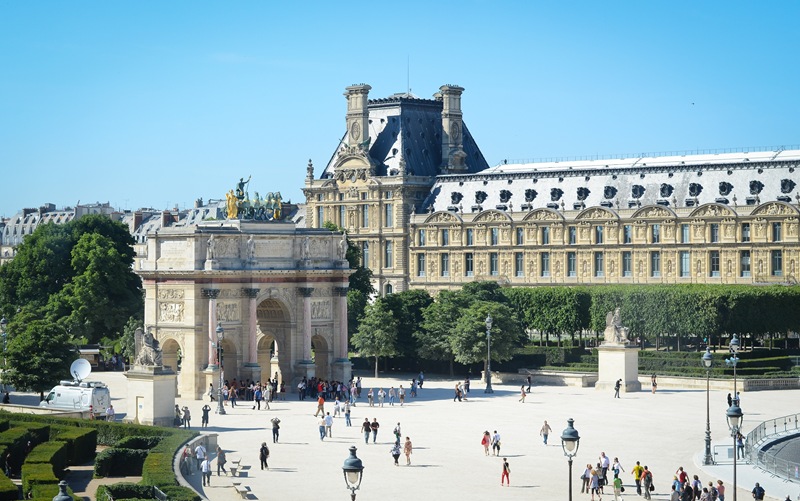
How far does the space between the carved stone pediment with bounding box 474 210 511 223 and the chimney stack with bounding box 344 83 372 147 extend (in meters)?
14.0

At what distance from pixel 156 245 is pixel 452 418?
784 inches

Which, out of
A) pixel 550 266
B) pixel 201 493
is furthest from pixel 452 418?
pixel 550 266

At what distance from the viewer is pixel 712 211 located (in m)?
126

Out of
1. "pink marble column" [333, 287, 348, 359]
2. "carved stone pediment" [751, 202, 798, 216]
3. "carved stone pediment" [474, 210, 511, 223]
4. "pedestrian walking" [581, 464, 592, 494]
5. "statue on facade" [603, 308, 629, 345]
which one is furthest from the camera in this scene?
"carved stone pediment" [474, 210, 511, 223]

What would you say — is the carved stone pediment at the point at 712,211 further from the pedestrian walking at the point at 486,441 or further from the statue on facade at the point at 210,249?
the pedestrian walking at the point at 486,441

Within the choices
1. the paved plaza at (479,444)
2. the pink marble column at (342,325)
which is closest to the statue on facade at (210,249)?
the paved plaza at (479,444)

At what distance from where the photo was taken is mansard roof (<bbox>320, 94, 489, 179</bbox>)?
14738cm

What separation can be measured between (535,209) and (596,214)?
5.90m

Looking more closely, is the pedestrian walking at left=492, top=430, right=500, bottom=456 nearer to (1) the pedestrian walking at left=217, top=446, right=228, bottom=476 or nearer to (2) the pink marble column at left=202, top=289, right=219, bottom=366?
(1) the pedestrian walking at left=217, top=446, right=228, bottom=476

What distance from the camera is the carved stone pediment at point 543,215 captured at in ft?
444

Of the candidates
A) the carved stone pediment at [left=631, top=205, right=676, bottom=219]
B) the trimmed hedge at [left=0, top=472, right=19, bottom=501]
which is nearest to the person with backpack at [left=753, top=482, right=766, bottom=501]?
the trimmed hedge at [left=0, top=472, right=19, bottom=501]

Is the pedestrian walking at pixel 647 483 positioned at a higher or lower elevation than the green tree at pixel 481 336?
lower

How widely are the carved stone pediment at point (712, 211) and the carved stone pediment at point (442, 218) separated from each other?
23.2 m

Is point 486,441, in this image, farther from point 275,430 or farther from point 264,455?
point 264,455
